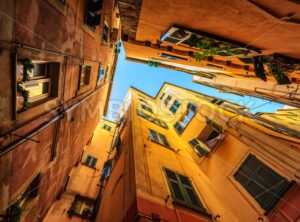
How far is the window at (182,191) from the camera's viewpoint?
23.1 ft

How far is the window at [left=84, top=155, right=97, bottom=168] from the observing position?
1530 centimetres

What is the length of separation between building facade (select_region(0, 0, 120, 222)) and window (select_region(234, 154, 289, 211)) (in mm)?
7424

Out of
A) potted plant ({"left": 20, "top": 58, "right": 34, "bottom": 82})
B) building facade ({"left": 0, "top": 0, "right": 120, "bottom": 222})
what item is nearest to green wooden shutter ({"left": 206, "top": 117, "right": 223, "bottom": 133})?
building facade ({"left": 0, "top": 0, "right": 120, "bottom": 222})

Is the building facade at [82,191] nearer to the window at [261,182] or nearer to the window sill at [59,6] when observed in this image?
the window at [261,182]

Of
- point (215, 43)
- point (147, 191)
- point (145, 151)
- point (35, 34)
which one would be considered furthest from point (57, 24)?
point (145, 151)

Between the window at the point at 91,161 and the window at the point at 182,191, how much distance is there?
8.40 metres

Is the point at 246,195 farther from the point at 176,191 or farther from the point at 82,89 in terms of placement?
the point at 82,89

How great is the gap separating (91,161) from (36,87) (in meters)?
11.5

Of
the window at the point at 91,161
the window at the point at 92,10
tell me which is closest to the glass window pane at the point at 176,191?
the window at the point at 92,10

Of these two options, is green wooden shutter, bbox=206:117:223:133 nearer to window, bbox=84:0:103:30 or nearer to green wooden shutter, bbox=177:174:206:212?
green wooden shutter, bbox=177:174:206:212

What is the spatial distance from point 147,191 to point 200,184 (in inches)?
146

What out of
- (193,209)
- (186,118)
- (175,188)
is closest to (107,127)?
(186,118)

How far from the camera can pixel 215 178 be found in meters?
9.46

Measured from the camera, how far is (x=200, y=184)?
9180mm
